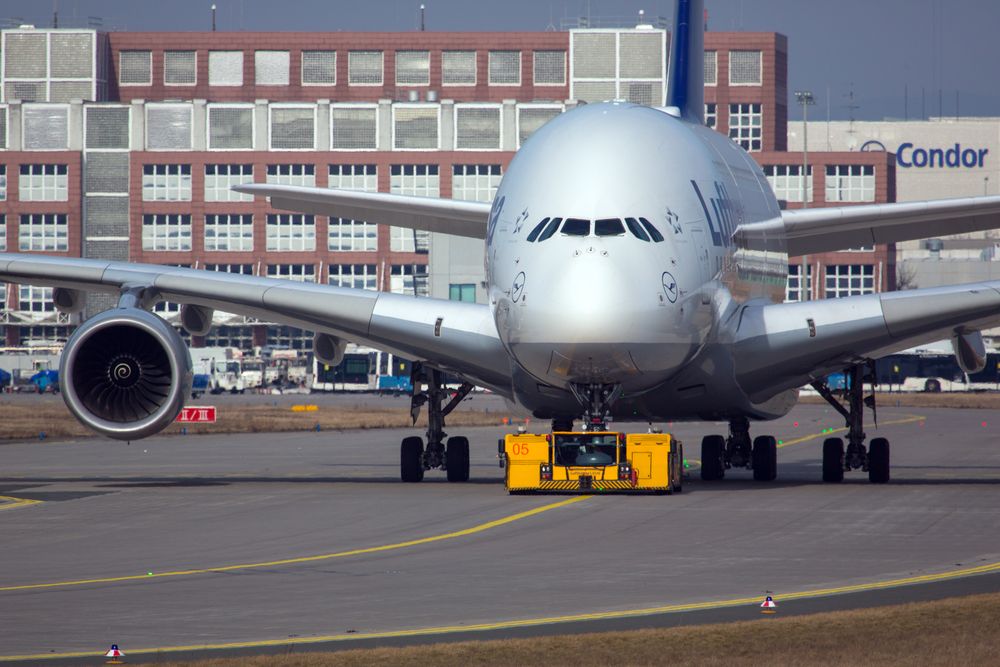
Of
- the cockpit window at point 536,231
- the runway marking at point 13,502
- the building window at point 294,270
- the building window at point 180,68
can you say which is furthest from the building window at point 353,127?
the cockpit window at point 536,231

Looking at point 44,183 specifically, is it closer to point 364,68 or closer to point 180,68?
point 180,68

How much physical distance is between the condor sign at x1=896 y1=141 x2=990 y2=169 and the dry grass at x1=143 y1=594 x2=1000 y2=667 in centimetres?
16272

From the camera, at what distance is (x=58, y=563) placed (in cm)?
1575

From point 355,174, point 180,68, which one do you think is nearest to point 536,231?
point 355,174

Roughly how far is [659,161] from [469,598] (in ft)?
36.6

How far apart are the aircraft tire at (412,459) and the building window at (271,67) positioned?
4524 inches

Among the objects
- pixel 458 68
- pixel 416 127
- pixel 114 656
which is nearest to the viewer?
pixel 114 656

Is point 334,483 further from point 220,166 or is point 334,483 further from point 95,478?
point 220,166

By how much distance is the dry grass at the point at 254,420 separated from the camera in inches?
1923

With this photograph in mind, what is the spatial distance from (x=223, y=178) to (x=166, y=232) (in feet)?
18.9

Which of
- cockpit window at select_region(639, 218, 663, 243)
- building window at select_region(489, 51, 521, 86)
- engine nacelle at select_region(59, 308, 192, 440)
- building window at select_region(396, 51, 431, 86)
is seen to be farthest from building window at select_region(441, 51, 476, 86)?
cockpit window at select_region(639, 218, 663, 243)

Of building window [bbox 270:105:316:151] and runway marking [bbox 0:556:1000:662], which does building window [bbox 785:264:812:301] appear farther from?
runway marking [bbox 0:556:1000:662]

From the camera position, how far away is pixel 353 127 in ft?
396

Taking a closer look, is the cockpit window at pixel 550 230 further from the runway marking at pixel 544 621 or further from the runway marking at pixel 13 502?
the runway marking at pixel 544 621
